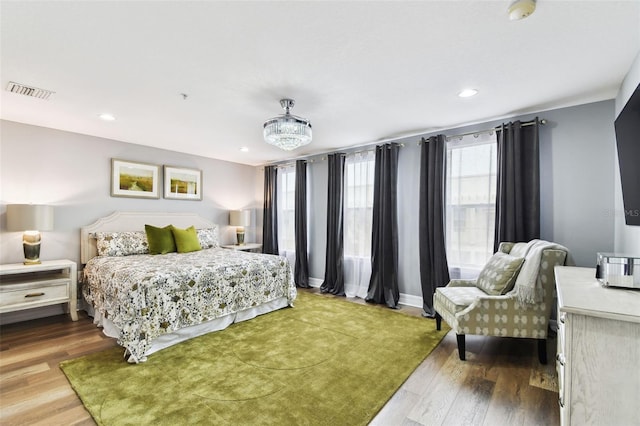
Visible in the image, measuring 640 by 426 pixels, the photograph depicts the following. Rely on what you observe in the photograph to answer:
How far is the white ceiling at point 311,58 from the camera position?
164cm

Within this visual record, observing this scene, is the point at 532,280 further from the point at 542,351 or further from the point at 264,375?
the point at 264,375

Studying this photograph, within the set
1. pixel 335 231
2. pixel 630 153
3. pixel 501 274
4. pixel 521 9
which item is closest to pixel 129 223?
pixel 335 231

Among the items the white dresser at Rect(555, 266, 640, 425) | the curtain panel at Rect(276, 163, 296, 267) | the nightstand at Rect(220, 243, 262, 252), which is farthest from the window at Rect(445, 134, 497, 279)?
the nightstand at Rect(220, 243, 262, 252)

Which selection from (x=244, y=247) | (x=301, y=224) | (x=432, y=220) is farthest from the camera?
(x=244, y=247)

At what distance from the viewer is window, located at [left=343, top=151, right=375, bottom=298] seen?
14.7 ft

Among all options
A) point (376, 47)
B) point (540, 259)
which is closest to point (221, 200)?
point (376, 47)

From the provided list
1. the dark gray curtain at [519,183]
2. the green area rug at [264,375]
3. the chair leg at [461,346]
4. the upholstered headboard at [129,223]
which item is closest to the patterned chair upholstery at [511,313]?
the chair leg at [461,346]

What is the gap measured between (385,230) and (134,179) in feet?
12.7

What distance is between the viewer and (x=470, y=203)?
3.56m

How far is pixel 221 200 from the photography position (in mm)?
5715

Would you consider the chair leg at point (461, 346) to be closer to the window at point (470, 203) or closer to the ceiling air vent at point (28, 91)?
the window at point (470, 203)

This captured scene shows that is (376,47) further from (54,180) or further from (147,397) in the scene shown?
(54,180)

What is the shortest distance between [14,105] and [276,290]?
3.43 m

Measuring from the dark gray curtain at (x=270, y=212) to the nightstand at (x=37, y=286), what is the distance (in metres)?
2.94
